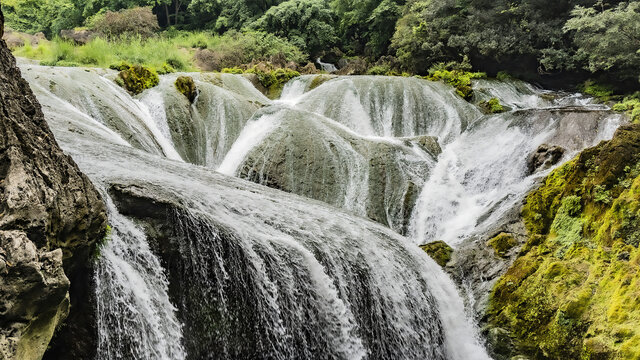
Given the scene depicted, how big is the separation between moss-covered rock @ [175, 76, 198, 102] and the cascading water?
0.29 metres

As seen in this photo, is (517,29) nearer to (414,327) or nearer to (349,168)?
(349,168)

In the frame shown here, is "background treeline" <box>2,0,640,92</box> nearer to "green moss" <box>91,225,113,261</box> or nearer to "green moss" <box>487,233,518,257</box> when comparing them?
"green moss" <box>487,233,518,257</box>

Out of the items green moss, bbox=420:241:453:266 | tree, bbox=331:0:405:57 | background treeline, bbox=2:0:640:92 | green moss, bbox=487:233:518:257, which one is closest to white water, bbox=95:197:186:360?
→ green moss, bbox=420:241:453:266

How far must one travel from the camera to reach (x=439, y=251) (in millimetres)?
7801

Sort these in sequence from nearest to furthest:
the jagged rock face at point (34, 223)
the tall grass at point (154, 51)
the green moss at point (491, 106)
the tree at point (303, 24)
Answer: the jagged rock face at point (34, 223), the tall grass at point (154, 51), the green moss at point (491, 106), the tree at point (303, 24)

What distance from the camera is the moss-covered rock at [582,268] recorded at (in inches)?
200

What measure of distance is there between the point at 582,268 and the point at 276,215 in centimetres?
428

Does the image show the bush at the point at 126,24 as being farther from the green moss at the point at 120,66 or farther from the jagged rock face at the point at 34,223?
the jagged rock face at the point at 34,223

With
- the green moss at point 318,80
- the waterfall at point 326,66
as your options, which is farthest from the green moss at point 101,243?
the waterfall at point 326,66

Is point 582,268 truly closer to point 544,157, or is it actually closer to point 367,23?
point 544,157

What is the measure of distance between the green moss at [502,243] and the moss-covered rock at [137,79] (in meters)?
9.91

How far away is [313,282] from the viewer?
5.21 metres

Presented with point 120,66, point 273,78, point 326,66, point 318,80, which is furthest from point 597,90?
point 120,66

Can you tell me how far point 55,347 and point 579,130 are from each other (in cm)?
1111
